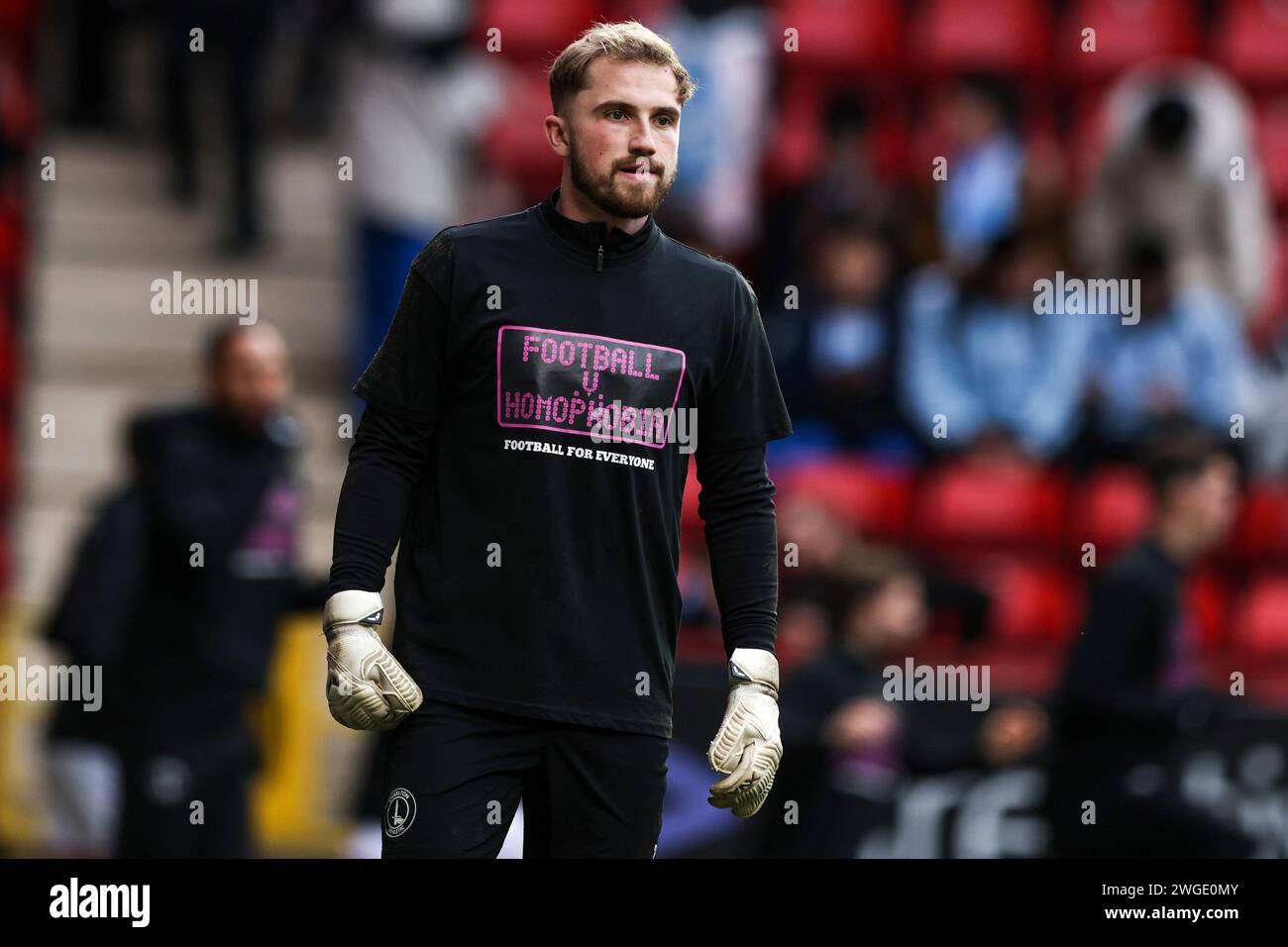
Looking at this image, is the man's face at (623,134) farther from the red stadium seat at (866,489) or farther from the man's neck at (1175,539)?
the red stadium seat at (866,489)

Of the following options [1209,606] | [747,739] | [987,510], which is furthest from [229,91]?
[747,739]

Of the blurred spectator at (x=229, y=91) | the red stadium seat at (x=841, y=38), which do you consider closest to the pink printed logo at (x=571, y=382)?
the blurred spectator at (x=229, y=91)

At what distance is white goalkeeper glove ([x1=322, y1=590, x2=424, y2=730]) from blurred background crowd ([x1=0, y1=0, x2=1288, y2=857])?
2.72 m

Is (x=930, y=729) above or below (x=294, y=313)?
below

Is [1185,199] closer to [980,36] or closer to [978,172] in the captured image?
[978,172]

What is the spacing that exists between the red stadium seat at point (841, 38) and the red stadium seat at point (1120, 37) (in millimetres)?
885

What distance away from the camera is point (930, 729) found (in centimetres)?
730

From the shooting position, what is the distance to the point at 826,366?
8781 millimetres

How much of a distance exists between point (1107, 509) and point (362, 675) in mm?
5896

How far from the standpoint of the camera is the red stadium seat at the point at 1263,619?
8578 mm

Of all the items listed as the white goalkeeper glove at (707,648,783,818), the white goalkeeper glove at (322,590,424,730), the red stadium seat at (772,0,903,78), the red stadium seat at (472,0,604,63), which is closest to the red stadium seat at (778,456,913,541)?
the red stadium seat at (772,0,903,78)
